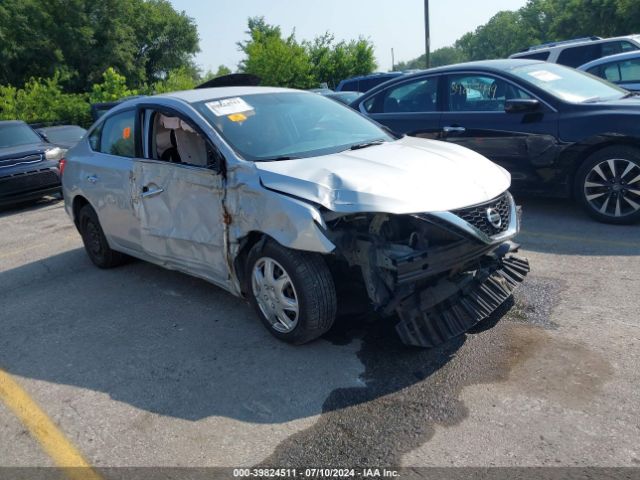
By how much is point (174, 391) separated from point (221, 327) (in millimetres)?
901

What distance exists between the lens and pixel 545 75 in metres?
6.64

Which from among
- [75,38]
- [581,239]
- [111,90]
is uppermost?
[75,38]

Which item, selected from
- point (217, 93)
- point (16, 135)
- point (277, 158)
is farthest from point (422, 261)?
point (16, 135)

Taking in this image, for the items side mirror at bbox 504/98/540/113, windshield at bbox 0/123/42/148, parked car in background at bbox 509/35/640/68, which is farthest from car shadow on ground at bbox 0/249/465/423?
parked car in background at bbox 509/35/640/68

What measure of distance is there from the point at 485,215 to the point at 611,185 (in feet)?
9.15

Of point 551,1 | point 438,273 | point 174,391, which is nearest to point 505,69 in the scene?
point 438,273

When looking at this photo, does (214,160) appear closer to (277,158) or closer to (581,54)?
(277,158)

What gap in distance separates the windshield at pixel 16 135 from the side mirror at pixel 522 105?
9087 mm

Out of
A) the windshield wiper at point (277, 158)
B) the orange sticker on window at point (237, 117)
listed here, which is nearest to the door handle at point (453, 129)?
the orange sticker on window at point (237, 117)

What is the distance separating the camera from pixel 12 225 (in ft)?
30.7

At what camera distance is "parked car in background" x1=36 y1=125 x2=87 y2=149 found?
12.7 m

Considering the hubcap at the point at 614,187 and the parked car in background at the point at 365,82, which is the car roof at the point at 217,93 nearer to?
the hubcap at the point at 614,187

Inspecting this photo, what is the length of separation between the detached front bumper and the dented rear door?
1.42 meters

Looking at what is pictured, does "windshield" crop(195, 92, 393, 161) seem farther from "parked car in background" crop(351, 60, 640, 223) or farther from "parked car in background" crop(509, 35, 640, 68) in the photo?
"parked car in background" crop(509, 35, 640, 68)
